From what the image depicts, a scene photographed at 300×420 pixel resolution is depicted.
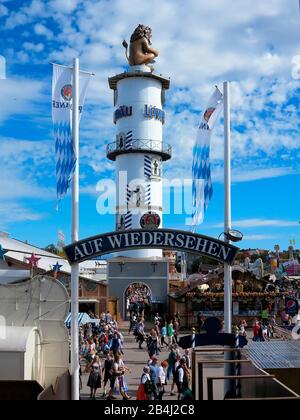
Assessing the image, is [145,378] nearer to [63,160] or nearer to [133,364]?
[63,160]

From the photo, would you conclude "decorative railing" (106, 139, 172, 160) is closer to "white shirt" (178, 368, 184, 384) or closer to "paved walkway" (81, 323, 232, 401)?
"paved walkway" (81, 323, 232, 401)

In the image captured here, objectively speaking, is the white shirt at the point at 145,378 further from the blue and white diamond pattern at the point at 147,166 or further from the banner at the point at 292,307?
the blue and white diamond pattern at the point at 147,166

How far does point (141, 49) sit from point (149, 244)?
3159 cm

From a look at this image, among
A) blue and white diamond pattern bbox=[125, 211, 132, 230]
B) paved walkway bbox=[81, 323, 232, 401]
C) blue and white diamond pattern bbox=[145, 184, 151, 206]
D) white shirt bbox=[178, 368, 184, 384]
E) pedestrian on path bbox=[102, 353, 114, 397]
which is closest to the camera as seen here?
white shirt bbox=[178, 368, 184, 384]

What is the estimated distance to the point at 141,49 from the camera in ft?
144

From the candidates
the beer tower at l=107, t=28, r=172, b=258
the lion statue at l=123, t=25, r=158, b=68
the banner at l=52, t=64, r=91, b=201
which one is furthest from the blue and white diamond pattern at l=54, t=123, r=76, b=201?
the lion statue at l=123, t=25, r=158, b=68

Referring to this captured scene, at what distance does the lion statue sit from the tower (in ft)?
2.27

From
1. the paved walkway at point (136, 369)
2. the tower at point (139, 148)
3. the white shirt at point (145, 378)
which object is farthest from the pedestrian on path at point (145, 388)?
the tower at point (139, 148)

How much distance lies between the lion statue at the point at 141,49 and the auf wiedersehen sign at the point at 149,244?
30.5m

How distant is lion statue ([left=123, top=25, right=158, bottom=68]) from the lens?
43344mm

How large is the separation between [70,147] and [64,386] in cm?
570

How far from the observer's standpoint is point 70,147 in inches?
578

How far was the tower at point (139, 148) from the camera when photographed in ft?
136
